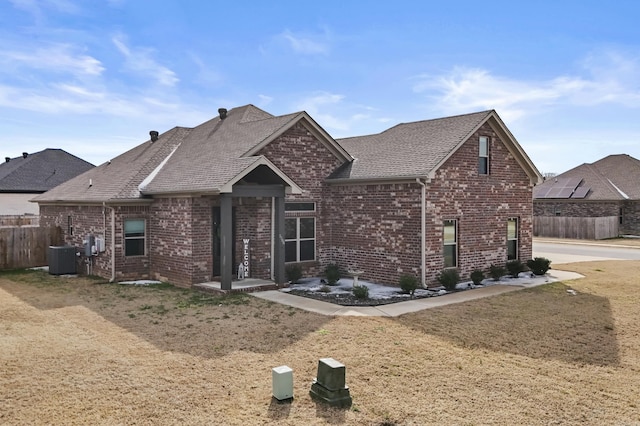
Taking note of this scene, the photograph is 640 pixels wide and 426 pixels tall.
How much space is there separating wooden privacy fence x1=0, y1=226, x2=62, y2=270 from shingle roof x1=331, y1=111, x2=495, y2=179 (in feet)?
38.1

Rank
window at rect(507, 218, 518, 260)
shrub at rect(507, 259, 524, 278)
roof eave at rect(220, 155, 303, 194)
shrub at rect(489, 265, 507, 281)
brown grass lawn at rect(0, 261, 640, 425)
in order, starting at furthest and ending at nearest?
window at rect(507, 218, 518, 260)
shrub at rect(507, 259, 524, 278)
shrub at rect(489, 265, 507, 281)
roof eave at rect(220, 155, 303, 194)
brown grass lawn at rect(0, 261, 640, 425)

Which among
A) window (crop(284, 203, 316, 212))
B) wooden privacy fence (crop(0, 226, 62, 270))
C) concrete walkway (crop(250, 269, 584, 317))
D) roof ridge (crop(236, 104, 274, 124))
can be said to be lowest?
concrete walkway (crop(250, 269, 584, 317))

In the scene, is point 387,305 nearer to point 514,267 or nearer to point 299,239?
point 299,239

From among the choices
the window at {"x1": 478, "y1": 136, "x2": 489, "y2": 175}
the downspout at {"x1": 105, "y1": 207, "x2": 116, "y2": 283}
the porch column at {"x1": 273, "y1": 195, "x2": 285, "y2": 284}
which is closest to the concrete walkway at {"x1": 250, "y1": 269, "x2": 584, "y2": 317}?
the porch column at {"x1": 273, "y1": 195, "x2": 285, "y2": 284}

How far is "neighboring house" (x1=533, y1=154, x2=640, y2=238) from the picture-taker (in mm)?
39438

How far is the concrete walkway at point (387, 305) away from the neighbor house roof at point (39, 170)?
1015 inches

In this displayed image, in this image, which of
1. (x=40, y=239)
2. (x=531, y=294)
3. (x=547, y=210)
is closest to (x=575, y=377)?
(x=531, y=294)

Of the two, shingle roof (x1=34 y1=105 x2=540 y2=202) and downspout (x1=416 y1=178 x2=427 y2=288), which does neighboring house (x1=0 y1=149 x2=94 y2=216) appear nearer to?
shingle roof (x1=34 y1=105 x2=540 y2=202)

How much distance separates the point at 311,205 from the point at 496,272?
667 centimetres

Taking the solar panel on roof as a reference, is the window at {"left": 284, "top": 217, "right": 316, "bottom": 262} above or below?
below

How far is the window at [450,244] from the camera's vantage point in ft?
54.6

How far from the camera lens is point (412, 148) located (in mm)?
17891

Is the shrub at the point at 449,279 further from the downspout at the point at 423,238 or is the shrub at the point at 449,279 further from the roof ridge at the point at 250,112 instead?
the roof ridge at the point at 250,112

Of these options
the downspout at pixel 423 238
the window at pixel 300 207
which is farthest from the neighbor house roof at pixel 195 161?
the downspout at pixel 423 238
